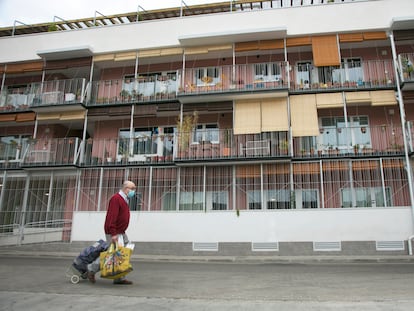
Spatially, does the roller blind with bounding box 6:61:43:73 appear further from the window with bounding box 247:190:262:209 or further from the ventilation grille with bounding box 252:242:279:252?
the ventilation grille with bounding box 252:242:279:252

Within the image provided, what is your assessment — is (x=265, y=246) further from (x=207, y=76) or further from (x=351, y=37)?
(x=351, y=37)

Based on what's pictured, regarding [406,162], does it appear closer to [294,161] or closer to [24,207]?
[294,161]

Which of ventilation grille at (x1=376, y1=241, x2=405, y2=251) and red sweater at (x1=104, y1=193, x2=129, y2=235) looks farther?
ventilation grille at (x1=376, y1=241, x2=405, y2=251)

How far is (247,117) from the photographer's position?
18.9 meters

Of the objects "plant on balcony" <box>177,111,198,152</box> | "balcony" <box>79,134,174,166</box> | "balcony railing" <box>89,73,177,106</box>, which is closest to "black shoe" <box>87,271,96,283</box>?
"plant on balcony" <box>177,111,198,152</box>

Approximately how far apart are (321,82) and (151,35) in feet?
31.7

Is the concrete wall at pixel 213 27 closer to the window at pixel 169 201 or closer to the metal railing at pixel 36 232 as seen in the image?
the window at pixel 169 201

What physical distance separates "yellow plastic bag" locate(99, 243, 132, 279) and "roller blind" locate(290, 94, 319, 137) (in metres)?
13.1

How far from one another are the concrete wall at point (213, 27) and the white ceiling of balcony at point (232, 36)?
8cm

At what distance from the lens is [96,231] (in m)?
17.5

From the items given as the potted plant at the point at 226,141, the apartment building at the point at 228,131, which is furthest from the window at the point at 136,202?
the potted plant at the point at 226,141

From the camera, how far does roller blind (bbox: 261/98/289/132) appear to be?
1825cm

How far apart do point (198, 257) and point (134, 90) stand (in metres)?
10.2

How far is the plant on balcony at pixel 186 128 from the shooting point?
18641mm
